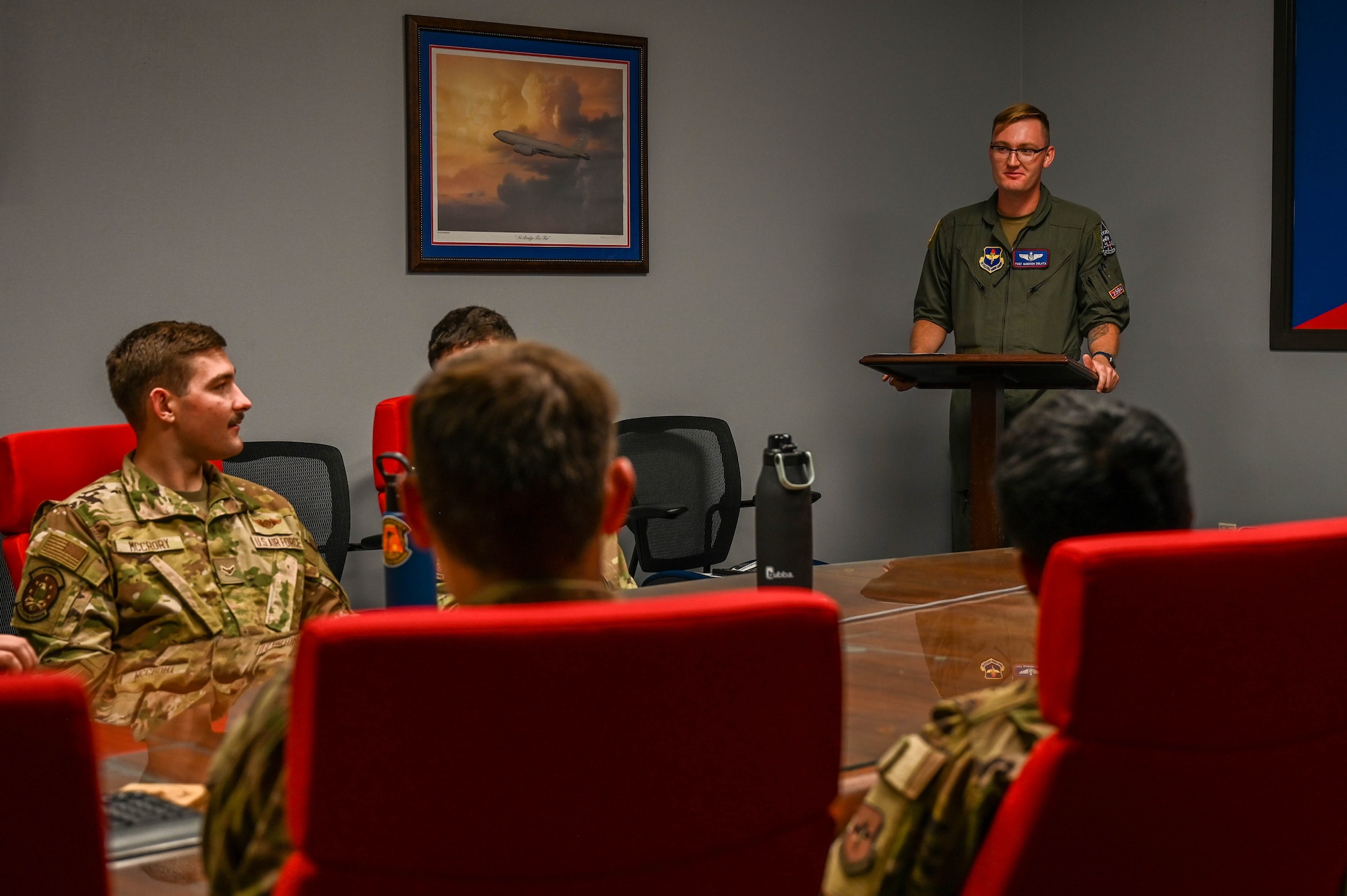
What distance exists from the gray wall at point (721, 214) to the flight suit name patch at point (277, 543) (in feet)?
5.39

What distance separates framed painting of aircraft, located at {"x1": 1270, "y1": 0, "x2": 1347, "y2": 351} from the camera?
4242 millimetres

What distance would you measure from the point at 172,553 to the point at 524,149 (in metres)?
2.46

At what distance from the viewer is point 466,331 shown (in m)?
3.13

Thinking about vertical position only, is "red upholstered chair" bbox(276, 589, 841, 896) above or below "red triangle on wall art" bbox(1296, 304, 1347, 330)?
below

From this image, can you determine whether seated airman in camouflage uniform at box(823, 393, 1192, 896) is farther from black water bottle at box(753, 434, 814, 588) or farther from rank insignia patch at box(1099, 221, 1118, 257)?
rank insignia patch at box(1099, 221, 1118, 257)

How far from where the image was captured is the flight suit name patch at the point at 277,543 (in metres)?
2.42

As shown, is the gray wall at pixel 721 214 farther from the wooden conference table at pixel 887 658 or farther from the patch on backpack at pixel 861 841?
the patch on backpack at pixel 861 841

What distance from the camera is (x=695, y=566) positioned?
420 centimetres

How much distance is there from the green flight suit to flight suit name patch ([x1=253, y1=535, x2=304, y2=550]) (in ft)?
8.18

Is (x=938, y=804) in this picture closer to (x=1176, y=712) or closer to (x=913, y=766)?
(x=913, y=766)

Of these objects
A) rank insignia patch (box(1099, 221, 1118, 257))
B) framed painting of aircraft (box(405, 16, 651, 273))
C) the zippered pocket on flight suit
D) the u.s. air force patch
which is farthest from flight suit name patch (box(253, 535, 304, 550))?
rank insignia patch (box(1099, 221, 1118, 257))

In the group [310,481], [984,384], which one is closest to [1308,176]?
[984,384]

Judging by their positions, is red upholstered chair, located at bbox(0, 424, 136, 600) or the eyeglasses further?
the eyeglasses

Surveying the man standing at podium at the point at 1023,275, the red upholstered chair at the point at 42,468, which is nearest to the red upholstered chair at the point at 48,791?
the red upholstered chair at the point at 42,468
